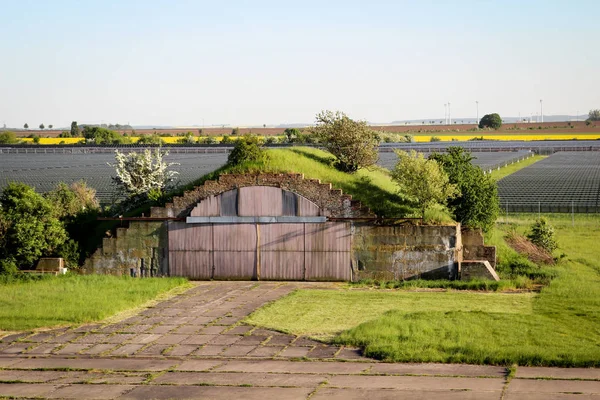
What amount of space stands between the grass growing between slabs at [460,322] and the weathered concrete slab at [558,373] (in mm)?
399

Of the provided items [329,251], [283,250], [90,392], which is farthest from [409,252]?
[90,392]

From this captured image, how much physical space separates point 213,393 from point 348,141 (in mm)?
21624

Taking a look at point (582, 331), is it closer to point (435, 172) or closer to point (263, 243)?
point (435, 172)

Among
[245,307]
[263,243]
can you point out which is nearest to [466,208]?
[263,243]

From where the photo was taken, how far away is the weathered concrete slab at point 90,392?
807 inches

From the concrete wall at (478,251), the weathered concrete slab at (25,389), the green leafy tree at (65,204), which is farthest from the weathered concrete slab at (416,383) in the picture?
the green leafy tree at (65,204)

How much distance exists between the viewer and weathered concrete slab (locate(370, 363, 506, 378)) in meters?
22.0

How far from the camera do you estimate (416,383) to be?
69.4 ft

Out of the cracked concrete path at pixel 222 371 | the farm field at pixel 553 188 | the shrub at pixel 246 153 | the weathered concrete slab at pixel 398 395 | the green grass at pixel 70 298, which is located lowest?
the cracked concrete path at pixel 222 371

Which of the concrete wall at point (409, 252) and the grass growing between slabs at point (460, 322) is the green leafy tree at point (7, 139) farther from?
the grass growing between slabs at point (460, 322)

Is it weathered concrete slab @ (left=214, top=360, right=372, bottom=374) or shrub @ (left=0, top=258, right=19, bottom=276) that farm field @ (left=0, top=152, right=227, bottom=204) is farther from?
weathered concrete slab @ (left=214, top=360, right=372, bottom=374)

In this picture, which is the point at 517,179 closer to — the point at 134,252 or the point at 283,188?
the point at 283,188

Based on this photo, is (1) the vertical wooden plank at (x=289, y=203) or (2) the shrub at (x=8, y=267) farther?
(1) the vertical wooden plank at (x=289, y=203)

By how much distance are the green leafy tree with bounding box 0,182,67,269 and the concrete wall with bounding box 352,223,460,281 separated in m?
12.4
